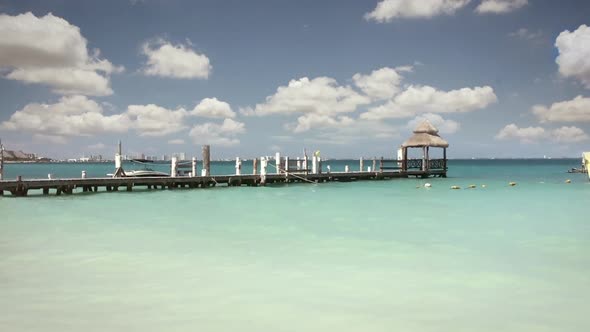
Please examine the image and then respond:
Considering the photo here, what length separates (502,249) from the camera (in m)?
11.4

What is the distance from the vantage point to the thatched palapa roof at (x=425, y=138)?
4109 centimetres

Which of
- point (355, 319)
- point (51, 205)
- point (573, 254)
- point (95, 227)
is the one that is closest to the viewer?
point (355, 319)

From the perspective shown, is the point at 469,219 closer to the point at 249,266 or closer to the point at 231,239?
the point at 231,239

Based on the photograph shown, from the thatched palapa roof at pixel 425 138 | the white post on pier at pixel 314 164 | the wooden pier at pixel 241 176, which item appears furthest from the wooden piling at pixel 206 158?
the thatched palapa roof at pixel 425 138

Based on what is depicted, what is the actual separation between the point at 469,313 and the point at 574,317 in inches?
55.0

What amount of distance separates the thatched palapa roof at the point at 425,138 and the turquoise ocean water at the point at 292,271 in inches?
922

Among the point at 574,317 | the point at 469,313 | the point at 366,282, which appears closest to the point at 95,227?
the point at 366,282

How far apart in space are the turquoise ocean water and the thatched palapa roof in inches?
922


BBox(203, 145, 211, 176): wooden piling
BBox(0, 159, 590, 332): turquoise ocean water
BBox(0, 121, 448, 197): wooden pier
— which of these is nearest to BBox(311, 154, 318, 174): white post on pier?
BBox(0, 121, 448, 197): wooden pier

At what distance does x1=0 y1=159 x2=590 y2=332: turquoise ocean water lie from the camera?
6.64 m

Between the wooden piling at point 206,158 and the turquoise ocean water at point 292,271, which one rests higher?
the wooden piling at point 206,158

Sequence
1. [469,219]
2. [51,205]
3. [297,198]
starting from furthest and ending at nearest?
[297,198]
[51,205]
[469,219]

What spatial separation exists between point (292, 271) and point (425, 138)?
3427 cm

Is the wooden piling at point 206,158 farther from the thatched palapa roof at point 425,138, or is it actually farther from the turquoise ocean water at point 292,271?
the thatched palapa roof at point 425,138
